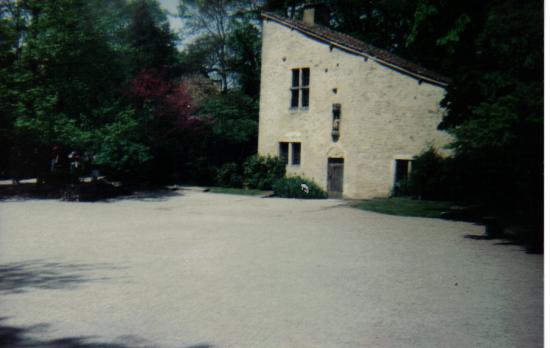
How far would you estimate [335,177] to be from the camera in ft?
75.1

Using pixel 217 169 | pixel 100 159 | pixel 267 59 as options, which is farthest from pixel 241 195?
pixel 267 59

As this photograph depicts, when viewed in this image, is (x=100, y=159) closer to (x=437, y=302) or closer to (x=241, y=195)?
(x=241, y=195)

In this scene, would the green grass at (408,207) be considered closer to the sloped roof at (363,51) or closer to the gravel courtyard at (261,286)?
the gravel courtyard at (261,286)

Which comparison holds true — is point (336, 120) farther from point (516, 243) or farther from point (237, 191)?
point (516, 243)

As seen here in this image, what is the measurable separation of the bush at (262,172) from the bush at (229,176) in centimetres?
41

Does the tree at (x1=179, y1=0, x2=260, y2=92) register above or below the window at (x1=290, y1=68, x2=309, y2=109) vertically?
above

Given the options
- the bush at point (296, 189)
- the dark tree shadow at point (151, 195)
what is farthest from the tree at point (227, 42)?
the bush at point (296, 189)

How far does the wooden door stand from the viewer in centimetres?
2275

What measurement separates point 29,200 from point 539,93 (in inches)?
597

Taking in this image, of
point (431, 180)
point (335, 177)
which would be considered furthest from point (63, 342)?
point (335, 177)

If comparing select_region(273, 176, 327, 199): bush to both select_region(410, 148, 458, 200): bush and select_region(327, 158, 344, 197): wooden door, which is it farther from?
select_region(410, 148, 458, 200): bush

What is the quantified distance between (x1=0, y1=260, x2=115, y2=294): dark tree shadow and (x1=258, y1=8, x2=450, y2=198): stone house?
15.6m

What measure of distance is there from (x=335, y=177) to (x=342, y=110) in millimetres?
3049

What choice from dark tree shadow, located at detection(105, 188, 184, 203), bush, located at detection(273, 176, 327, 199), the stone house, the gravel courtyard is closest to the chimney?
the stone house
